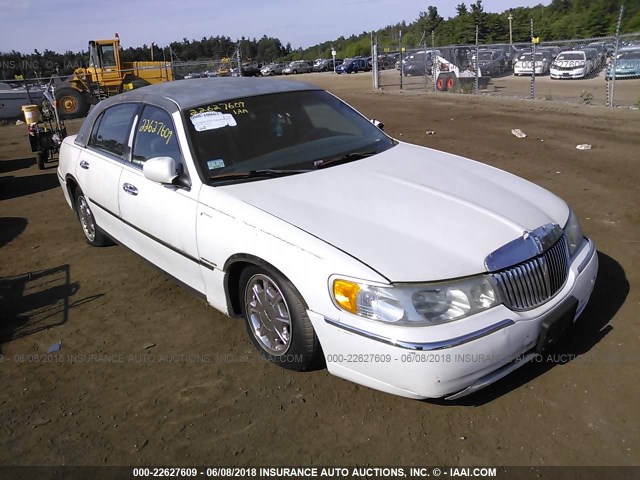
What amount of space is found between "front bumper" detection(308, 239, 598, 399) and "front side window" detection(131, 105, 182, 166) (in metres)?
1.72

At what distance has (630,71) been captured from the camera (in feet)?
56.4

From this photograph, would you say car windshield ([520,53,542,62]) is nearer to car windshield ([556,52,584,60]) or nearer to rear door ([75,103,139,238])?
car windshield ([556,52,584,60])

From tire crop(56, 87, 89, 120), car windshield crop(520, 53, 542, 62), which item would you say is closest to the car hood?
tire crop(56, 87, 89, 120)

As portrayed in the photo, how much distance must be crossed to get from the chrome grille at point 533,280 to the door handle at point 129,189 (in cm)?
268

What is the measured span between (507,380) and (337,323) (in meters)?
1.09

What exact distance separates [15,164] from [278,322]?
33.1 feet

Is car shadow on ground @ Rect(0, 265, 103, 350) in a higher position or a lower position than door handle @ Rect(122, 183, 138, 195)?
lower

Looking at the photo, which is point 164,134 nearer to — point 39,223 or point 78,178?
Result: point 78,178

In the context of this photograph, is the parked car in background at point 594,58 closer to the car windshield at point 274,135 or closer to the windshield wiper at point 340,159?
the car windshield at point 274,135

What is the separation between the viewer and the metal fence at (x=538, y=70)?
1647cm

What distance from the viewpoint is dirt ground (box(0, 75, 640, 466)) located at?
103 inches

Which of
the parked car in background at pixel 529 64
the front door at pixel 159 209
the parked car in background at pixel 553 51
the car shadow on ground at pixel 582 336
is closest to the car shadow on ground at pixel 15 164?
the front door at pixel 159 209

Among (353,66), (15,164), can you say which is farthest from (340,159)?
(353,66)

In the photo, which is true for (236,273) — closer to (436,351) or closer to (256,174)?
(256,174)
